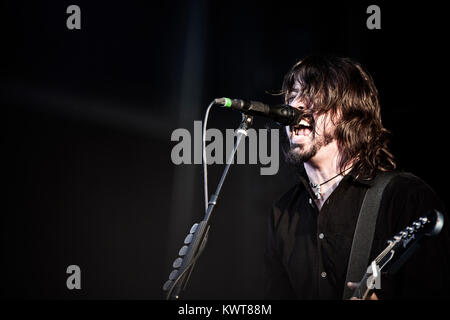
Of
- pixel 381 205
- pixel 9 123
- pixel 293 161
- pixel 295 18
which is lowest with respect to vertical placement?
pixel 381 205

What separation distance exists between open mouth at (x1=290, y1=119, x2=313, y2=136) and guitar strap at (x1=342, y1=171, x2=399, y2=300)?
389 mm

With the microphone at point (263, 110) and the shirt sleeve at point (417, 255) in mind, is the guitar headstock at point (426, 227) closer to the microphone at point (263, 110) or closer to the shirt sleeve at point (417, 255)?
the shirt sleeve at point (417, 255)

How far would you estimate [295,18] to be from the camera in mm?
3201

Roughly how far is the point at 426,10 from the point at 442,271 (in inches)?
62.3

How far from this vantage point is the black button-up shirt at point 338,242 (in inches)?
61.3

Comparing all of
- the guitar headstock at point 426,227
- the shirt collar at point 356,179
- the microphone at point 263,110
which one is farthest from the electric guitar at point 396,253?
the microphone at point 263,110

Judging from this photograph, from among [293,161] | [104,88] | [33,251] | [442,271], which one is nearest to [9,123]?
[104,88]

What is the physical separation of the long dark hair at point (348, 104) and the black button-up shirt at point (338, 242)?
0.15 metres

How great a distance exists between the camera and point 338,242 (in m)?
1.84

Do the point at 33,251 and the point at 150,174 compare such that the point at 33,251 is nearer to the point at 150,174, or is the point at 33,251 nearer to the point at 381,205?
the point at 150,174

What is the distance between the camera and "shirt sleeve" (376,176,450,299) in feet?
5.04

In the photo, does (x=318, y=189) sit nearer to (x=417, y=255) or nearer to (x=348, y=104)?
(x=348, y=104)

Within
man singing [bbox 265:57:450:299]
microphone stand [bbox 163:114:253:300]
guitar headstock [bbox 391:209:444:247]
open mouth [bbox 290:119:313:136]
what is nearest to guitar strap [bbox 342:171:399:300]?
man singing [bbox 265:57:450:299]

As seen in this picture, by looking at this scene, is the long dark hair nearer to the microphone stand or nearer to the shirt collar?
the shirt collar
